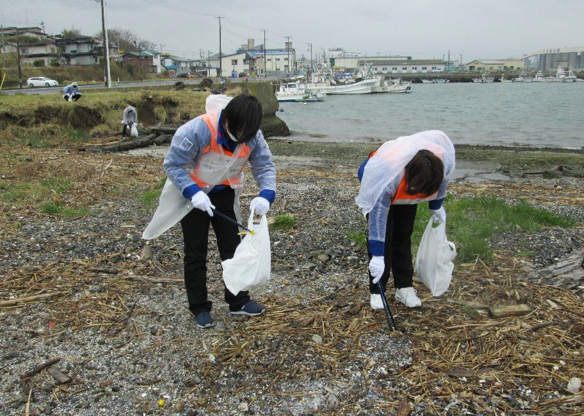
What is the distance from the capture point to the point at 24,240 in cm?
537

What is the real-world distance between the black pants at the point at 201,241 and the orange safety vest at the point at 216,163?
113mm

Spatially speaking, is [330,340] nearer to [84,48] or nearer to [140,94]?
[140,94]

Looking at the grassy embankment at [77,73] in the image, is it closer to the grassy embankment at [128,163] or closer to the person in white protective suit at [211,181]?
the grassy embankment at [128,163]

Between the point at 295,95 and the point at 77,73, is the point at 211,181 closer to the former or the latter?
the point at 77,73

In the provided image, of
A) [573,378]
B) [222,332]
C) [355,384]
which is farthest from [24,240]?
[573,378]

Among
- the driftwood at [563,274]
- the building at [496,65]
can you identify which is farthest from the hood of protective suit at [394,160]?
the building at [496,65]

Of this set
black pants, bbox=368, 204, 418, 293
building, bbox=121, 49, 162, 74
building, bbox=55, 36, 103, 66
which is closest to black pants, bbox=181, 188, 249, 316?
black pants, bbox=368, 204, 418, 293

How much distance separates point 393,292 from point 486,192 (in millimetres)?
5707

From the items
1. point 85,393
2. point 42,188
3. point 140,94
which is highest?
point 140,94

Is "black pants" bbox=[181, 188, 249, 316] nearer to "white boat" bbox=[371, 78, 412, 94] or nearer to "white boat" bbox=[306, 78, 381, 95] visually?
"white boat" bbox=[306, 78, 381, 95]

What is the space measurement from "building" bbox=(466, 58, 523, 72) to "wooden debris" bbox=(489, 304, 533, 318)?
513 ft

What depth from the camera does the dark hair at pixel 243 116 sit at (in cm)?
308

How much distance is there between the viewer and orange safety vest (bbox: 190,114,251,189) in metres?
3.30

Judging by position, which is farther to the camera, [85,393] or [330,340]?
[330,340]
